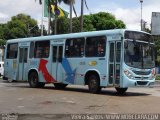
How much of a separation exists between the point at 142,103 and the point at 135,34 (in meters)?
4.71

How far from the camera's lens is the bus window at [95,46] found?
21281 millimetres

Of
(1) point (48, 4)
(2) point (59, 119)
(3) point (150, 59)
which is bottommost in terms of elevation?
(2) point (59, 119)

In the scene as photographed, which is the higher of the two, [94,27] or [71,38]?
[94,27]

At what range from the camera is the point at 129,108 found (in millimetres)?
15289

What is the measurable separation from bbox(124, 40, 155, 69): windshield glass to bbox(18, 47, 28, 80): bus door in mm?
8602

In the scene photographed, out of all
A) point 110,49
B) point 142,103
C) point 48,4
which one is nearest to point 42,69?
point 110,49

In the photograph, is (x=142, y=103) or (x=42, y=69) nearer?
(x=142, y=103)

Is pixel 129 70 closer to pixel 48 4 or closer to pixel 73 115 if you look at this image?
pixel 73 115

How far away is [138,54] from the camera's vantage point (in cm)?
2069

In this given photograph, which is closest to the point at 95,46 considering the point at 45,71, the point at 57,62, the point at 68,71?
the point at 68,71

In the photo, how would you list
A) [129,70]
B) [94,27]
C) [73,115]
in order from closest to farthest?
1. [73,115]
2. [129,70]
3. [94,27]

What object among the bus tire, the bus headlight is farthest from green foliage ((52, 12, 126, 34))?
the bus headlight

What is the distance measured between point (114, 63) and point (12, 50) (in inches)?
387

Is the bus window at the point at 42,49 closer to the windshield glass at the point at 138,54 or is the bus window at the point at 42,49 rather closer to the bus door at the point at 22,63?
the bus door at the point at 22,63
